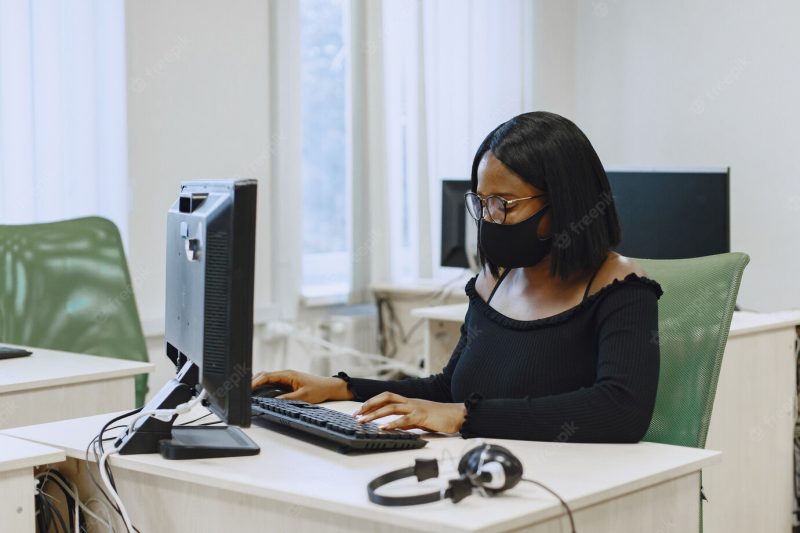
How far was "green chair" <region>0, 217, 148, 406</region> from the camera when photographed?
2924 mm

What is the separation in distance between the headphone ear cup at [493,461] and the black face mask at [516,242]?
56 centimetres

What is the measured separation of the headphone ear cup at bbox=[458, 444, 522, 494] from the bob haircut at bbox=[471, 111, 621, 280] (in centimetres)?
56

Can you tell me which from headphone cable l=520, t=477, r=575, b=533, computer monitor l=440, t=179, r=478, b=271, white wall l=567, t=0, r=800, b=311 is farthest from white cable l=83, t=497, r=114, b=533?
white wall l=567, t=0, r=800, b=311

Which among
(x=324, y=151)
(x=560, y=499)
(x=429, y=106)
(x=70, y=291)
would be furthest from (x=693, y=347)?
(x=429, y=106)

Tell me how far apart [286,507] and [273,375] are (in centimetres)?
58

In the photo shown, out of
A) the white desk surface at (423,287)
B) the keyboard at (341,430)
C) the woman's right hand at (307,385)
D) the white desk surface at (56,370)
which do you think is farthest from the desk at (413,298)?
the keyboard at (341,430)

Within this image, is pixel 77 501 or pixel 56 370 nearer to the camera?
pixel 77 501

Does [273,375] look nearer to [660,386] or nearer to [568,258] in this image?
[568,258]

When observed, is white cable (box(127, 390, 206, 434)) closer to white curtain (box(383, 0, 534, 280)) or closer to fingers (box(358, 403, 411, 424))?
fingers (box(358, 403, 411, 424))

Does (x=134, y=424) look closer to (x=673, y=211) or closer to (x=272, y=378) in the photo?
(x=272, y=378)

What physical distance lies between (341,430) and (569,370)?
0.43 m

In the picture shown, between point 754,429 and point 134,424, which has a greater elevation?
point 134,424

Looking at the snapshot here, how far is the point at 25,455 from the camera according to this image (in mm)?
1560

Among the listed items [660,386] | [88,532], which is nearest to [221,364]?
[88,532]
